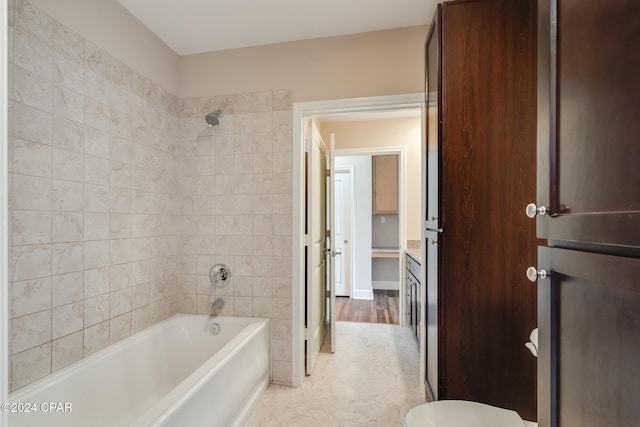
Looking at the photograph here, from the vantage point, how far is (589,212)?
1.82 ft

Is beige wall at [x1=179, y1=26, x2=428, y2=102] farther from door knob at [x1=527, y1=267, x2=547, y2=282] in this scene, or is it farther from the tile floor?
the tile floor

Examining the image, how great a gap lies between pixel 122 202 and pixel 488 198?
6.99 feet

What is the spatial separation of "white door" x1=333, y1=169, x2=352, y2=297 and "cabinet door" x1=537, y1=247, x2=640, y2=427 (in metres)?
4.00

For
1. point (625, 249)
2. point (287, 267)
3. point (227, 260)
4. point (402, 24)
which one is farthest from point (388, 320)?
point (625, 249)

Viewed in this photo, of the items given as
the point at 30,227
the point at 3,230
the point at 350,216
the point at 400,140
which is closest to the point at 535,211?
the point at 3,230

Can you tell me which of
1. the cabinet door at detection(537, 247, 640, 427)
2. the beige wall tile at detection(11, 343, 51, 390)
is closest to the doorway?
the beige wall tile at detection(11, 343, 51, 390)

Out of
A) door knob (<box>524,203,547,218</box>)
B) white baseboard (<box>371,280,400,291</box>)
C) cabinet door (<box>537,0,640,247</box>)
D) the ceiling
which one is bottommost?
white baseboard (<box>371,280,400,291</box>)

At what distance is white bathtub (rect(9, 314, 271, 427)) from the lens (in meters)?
1.29

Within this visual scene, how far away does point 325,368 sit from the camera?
2445 millimetres

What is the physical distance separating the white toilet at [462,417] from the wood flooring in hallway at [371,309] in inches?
94.1

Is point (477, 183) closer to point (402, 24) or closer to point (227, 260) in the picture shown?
point (402, 24)

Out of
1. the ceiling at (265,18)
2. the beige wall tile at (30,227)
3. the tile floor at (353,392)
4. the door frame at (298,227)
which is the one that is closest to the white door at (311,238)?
the door frame at (298,227)

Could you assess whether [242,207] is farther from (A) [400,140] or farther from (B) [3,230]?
(A) [400,140]

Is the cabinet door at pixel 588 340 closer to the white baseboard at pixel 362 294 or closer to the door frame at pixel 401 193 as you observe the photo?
the door frame at pixel 401 193
